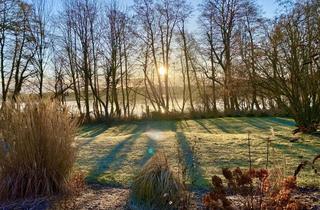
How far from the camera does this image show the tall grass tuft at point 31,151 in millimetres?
3049

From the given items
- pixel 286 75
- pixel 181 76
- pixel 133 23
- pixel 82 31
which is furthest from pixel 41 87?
pixel 286 75

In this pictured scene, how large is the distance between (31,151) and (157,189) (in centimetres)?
139

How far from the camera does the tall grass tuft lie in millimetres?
3049

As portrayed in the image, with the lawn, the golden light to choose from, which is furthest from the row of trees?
the lawn

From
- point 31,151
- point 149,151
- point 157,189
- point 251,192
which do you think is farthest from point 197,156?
point 251,192

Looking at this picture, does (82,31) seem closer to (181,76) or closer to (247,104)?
(181,76)

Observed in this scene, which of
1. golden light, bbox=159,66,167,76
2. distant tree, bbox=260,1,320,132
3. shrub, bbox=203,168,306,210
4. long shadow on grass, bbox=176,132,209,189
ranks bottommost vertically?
long shadow on grass, bbox=176,132,209,189

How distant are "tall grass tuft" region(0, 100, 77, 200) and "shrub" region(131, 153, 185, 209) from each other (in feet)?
3.01

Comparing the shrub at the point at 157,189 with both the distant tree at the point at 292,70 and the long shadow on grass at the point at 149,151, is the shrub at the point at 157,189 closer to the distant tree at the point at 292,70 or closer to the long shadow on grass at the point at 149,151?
the long shadow on grass at the point at 149,151

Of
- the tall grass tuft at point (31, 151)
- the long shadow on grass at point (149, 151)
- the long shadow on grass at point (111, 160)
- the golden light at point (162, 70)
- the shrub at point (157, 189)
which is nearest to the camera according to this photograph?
the shrub at point (157, 189)

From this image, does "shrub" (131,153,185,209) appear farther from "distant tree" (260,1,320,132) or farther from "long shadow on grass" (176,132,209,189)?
"distant tree" (260,1,320,132)

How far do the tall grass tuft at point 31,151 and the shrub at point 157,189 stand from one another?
92 centimetres

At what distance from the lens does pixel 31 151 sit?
10.1 ft

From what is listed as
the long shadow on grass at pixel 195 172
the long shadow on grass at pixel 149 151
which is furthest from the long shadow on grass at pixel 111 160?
the long shadow on grass at pixel 195 172
